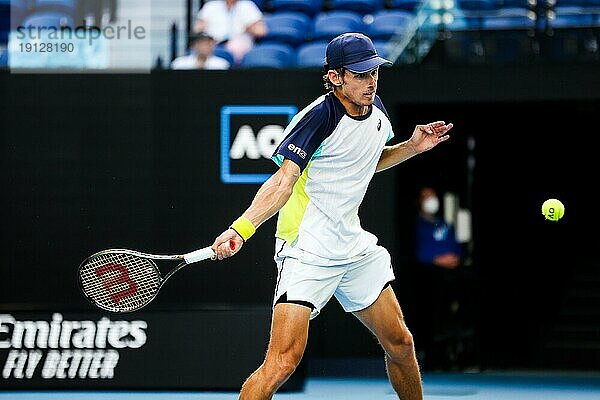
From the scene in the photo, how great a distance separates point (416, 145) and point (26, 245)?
501 centimetres

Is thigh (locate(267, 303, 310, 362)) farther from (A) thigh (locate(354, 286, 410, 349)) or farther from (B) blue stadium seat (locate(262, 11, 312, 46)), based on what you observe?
(B) blue stadium seat (locate(262, 11, 312, 46))

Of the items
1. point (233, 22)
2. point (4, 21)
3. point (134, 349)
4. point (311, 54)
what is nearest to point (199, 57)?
point (233, 22)

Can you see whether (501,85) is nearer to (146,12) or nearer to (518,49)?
(518,49)

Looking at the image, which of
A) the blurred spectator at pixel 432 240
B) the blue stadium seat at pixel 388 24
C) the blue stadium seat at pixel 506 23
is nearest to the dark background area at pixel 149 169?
the blue stadium seat at pixel 506 23

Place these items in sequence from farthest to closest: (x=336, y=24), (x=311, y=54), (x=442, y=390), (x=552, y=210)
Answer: (x=336, y=24) → (x=311, y=54) → (x=442, y=390) → (x=552, y=210)

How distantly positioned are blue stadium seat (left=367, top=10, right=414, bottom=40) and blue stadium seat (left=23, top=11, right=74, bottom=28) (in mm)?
2728

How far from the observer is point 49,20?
948 cm

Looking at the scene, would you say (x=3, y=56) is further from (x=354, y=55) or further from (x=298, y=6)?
(x=354, y=55)

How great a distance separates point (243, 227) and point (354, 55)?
0.97 meters

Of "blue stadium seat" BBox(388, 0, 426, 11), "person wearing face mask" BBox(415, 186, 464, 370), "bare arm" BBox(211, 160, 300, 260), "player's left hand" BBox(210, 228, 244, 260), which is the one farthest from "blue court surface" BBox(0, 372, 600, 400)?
"player's left hand" BBox(210, 228, 244, 260)

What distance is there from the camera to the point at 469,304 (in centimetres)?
1081

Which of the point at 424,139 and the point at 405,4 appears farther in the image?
the point at 405,4

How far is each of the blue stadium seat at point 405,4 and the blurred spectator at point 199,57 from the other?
220 cm

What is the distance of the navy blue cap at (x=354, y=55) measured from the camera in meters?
5.16
